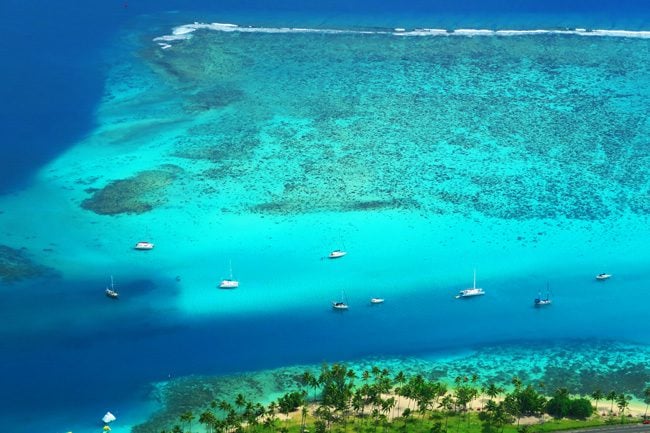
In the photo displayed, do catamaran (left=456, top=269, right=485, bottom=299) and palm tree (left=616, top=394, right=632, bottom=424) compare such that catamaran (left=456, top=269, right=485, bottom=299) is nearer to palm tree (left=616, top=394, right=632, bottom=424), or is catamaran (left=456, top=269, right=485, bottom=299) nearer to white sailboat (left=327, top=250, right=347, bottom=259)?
white sailboat (left=327, top=250, right=347, bottom=259)

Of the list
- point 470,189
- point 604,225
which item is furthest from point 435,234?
point 604,225

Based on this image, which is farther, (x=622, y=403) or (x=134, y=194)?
(x=134, y=194)

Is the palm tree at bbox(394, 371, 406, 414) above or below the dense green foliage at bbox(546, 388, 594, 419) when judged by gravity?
above

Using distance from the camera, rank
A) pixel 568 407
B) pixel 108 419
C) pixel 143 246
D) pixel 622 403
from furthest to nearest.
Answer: pixel 143 246 < pixel 108 419 < pixel 568 407 < pixel 622 403

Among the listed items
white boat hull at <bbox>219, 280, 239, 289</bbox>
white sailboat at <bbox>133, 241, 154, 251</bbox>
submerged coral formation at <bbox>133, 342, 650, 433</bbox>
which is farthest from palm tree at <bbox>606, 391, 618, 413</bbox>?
white sailboat at <bbox>133, 241, 154, 251</bbox>

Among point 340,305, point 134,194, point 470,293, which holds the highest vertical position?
point 134,194

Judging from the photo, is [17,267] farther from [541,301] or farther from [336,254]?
[541,301]

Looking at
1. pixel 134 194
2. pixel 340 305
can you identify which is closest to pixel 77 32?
pixel 134 194
